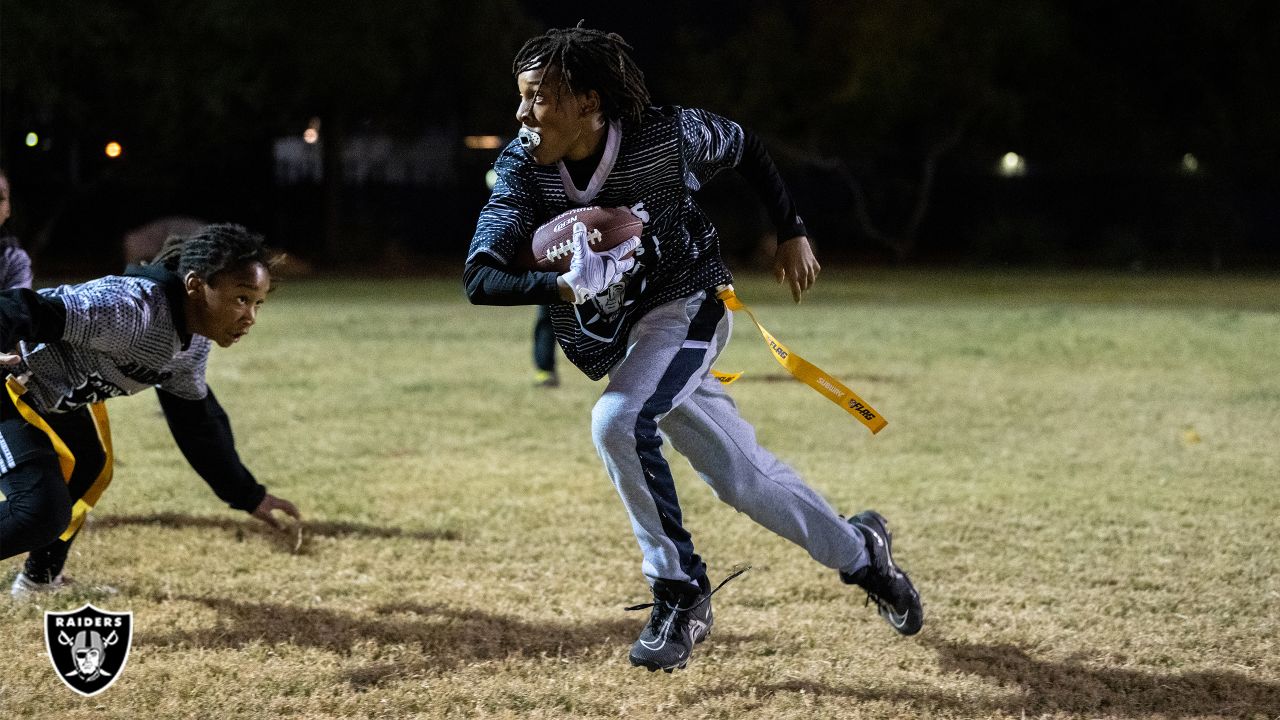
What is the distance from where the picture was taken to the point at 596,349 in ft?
14.6

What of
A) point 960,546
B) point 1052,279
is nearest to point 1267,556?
point 960,546

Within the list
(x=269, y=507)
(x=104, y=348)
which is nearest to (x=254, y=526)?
(x=269, y=507)

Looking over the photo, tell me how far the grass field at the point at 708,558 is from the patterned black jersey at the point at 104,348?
82 centimetres

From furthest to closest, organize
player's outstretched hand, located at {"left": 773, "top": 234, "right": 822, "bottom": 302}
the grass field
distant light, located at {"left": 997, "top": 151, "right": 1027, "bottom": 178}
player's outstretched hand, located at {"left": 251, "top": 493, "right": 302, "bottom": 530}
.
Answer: distant light, located at {"left": 997, "top": 151, "right": 1027, "bottom": 178} < player's outstretched hand, located at {"left": 251, "top": 493, "right": 302, "bottom": 530} < player's outstretched hand, located at {"left": 773, "top": 234, "right": 822, "bottom": 302} < the grass field

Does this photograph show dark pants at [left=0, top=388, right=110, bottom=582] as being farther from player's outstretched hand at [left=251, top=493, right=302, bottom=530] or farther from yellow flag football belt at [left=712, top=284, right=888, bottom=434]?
yellow flag football belt at [left=712, top=284, right=888, bottom=434]

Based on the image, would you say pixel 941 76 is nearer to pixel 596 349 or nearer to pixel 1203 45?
pixel 1203 45

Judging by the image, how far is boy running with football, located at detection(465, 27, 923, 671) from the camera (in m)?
4.16

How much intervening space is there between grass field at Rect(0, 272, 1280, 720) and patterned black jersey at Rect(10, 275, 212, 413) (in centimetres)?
82

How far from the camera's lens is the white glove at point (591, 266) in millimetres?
3912

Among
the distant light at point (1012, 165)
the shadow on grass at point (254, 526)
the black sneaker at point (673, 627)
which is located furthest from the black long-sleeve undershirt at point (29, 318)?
the distant light at point (1012, 165)

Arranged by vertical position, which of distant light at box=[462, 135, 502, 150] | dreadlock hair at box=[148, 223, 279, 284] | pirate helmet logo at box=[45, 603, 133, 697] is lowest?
distant light at box=[462, 135, 502, 150]

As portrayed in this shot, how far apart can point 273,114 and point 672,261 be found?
28.2 meters

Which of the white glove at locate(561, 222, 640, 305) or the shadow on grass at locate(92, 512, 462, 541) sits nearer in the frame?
the white glove at locate(561, 222, 640, 305)

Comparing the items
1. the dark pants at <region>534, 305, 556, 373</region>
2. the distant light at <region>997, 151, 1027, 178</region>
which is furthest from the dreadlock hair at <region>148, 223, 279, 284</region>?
the distant light at <region>997, 151, 1027, 178</region>
